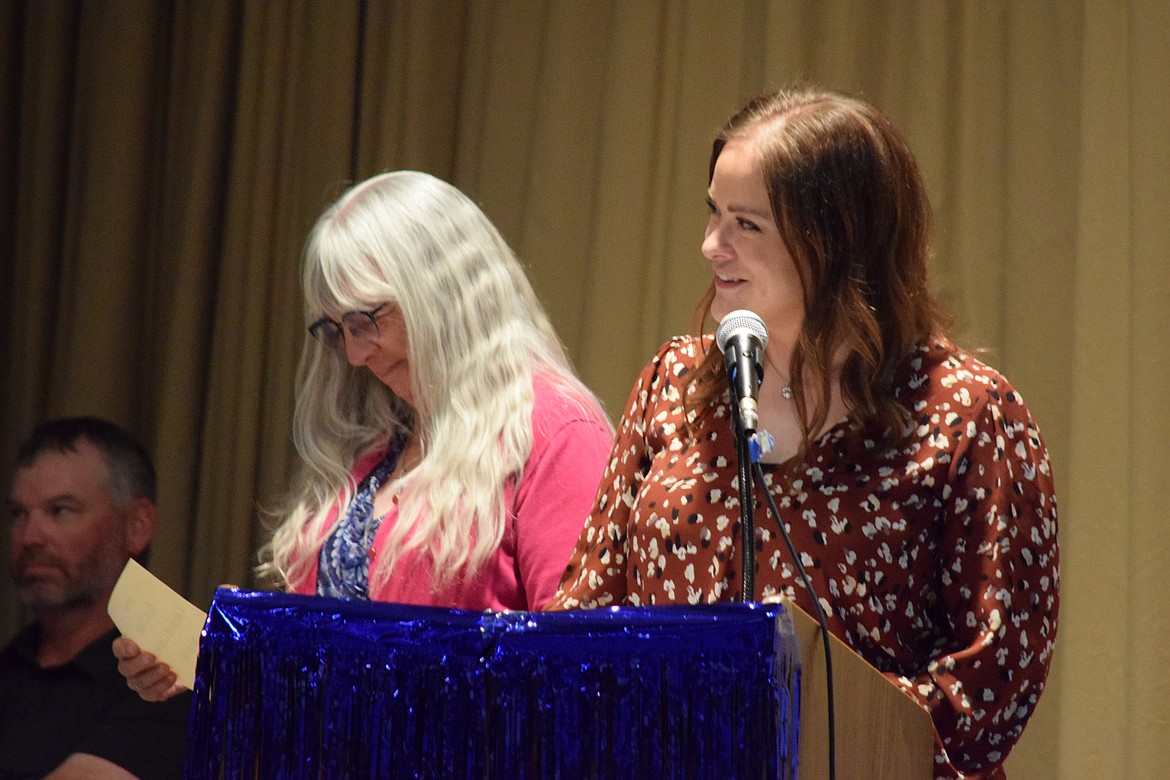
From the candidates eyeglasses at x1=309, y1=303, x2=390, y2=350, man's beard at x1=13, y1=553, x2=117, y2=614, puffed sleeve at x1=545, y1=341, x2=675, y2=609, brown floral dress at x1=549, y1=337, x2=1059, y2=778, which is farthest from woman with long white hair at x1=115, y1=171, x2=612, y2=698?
man's beard at x1=13, y1=553, x2=117, y2=614

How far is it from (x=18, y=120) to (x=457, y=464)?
2.34 metres

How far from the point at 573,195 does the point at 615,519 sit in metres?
1.67

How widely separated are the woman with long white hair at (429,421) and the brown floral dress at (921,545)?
0.38 meters

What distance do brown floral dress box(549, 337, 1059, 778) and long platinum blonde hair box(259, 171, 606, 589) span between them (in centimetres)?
44

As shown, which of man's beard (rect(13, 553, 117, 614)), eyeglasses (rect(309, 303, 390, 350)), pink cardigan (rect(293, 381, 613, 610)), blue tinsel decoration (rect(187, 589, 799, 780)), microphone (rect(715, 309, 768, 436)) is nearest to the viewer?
blue tinsel decoration (rect(187, 589, 799, 780))

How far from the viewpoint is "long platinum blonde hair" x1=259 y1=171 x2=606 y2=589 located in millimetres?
2285

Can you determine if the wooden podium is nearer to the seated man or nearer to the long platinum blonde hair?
the long platinum blonde hair

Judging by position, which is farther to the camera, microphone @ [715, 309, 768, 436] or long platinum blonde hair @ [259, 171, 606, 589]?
long platinum blonde hair @ [259, 171, 606, 589]

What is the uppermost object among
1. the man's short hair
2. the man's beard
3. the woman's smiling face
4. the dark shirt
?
the woman's smiling face

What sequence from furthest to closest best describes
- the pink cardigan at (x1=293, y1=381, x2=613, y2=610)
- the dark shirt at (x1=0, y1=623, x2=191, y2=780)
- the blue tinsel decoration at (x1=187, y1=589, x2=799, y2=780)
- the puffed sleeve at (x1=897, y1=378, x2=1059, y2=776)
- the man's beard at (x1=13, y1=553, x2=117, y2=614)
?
1. the man's beard at (x1=13, y1=553, x2=117, y2=614)
2. the dark shirt at (x1=0, y1=623, x2=191, y2=780)
3. the pink cardigan at (x1=293, y1=381, x2=613, y2=610)
4. the puffed sleeve at (x1=897, y1=378, x2=1059, y2=776)
5. the blue tinsel decoration at (x1=187, y1=589, x2=799, y2=780)

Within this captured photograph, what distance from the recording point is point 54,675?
323cm

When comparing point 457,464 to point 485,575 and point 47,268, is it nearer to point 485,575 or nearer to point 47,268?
point 485,575

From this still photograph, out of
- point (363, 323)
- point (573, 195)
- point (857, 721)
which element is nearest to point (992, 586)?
point (857, 721)

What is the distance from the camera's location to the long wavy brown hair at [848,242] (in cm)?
183
